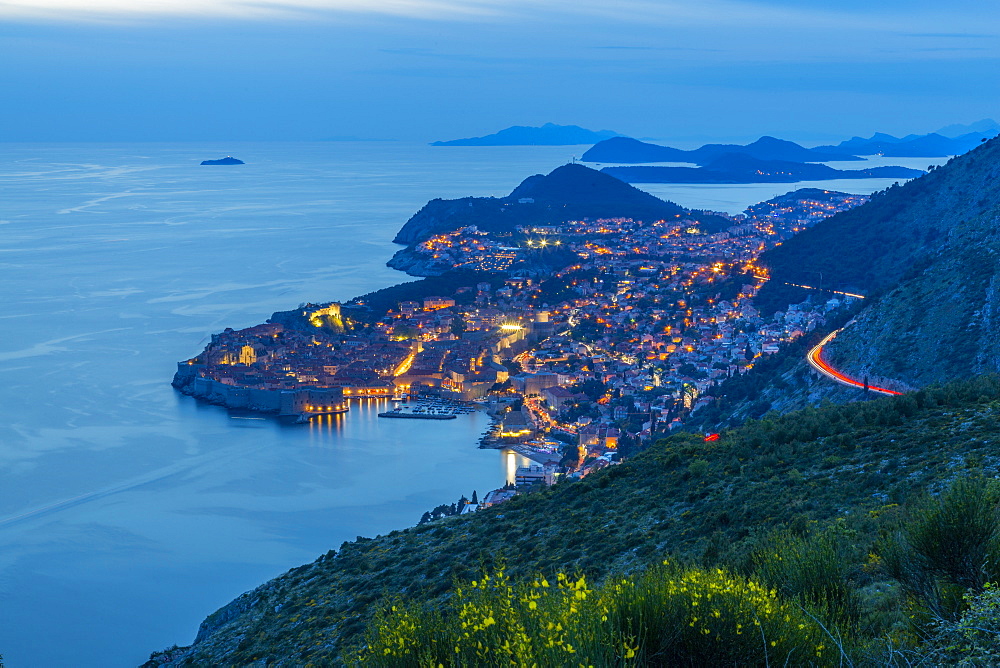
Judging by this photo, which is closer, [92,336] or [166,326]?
[92,336]

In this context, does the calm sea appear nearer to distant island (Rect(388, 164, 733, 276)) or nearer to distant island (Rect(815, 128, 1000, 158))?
distant island (Rect(388, 164, 733, 276))

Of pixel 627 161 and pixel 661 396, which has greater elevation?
pixel 627 161

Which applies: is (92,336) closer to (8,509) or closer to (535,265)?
(8,509)

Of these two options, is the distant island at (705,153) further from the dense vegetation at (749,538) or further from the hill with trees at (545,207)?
the dense vegetation at (749,538)

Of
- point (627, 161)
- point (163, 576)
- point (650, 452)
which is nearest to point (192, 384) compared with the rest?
point (163, 576)

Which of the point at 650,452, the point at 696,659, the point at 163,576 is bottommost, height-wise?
the point at 163,576

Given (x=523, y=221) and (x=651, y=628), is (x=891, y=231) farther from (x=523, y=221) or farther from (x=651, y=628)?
(x=523, y=221)
